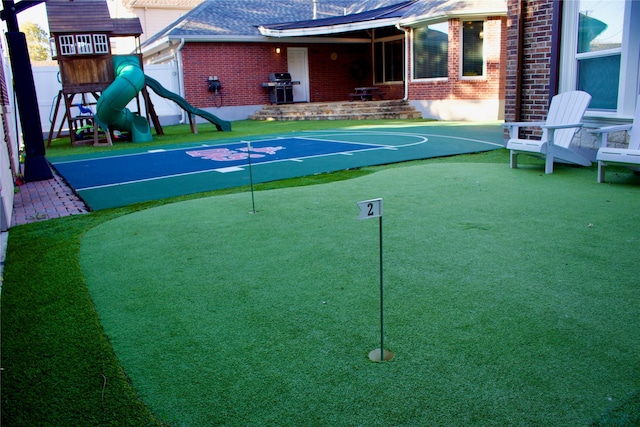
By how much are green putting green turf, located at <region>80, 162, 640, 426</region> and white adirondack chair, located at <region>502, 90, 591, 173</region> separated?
162 centimetres

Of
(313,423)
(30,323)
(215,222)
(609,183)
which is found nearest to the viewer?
(313,423)

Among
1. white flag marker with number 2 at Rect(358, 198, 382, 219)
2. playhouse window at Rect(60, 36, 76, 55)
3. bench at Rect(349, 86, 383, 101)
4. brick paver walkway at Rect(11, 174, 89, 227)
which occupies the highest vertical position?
playhouse window at Rect(60, 36, 76, 55)

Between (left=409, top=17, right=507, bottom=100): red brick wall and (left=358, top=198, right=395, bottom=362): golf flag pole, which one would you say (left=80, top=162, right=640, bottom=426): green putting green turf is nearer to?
(left=358, top=198, right=395, bottom=362): golf flag pole

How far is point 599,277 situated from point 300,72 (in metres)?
21.0

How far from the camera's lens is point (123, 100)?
13305mm

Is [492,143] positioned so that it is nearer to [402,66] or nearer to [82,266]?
[82,266]

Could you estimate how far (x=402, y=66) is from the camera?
22.1m

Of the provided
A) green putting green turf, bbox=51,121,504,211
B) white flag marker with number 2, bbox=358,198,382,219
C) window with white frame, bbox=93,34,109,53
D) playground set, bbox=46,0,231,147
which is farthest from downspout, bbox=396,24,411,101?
white flag marker with number 2, bbox=358,198,382,219

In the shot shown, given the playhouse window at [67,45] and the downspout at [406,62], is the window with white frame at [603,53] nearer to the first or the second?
the playhouse window at [67,45]

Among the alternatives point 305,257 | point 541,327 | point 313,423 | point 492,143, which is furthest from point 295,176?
point 313,423

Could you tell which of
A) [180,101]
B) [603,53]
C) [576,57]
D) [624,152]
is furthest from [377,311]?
[180,101]

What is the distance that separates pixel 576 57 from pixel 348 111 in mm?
A: 11794

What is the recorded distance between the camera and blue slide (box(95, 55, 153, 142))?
1316 centimetres

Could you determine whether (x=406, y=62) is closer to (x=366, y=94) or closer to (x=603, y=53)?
(x=366, y=94)
